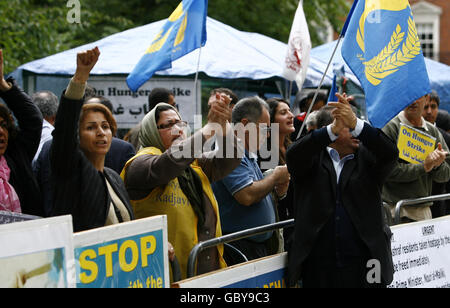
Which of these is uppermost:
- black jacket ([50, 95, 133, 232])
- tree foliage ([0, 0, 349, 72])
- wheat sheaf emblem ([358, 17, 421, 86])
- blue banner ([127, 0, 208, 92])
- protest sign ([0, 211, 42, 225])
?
tree foliage ([0, 0, 349, 72])

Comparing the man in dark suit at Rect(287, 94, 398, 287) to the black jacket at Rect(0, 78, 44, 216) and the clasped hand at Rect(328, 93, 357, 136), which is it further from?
the black jacket at Rect(0, 78, 44, 216)

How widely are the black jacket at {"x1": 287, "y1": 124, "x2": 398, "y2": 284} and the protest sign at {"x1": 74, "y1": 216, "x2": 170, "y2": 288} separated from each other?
94 cm

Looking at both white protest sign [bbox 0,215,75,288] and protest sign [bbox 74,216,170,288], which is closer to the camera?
white protest sign [bbox 0,215,75,288]

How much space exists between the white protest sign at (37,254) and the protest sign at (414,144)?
13.3ft

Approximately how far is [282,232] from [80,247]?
2.32 metres

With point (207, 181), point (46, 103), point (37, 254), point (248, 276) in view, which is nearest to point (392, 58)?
point (207, 181)

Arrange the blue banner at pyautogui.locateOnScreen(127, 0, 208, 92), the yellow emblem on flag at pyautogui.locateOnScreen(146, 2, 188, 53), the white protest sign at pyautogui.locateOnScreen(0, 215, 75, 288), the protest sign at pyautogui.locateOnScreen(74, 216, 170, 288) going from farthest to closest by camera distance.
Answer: the yellow emblem on flag at pyautogui.locateOnScreen(146, 2, 188, 53) < the blue banner at pyautogui.locateOnScreen(127, 0, 208, 92) < the protest sign at pyautogui.locateOnScreen(74, 216, 170, 288) < the white protest sign at pyautogui.locateOnScreen(0, 215, 75, 288)

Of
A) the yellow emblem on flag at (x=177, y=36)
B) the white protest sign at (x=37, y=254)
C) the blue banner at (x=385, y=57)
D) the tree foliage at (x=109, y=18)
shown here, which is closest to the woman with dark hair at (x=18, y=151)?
the white protest sign at (x=37, y=254)

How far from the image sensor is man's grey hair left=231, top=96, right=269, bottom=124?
5.39 meters

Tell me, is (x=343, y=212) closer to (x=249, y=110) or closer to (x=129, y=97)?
(x=249, y=110)

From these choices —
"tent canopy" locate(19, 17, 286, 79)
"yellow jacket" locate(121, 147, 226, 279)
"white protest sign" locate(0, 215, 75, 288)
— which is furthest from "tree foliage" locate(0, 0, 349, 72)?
"white protest sign" locate(0, 215, 75, 288)

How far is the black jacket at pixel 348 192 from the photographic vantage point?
4.32m

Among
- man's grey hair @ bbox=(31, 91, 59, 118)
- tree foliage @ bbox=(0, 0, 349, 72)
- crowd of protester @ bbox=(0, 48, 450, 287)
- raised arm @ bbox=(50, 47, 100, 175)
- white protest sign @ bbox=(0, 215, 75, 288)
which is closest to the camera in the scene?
white protest sign @ bbox=(0, 215, 75, 288)
